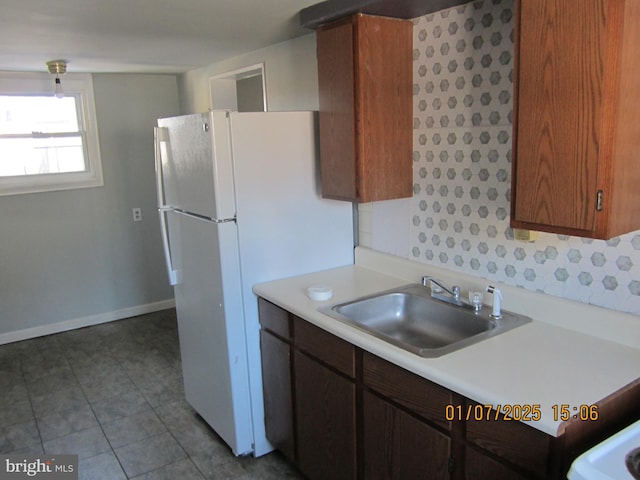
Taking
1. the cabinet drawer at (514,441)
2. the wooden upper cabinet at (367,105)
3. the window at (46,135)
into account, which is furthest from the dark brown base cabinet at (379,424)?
the window at (46,135)

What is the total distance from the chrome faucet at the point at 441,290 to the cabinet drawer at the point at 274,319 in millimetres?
626

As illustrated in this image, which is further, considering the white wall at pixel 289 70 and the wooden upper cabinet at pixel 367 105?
the white wall at pixel 289 70

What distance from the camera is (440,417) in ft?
5.31

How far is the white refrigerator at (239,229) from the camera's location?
2396mm

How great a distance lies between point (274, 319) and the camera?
2432 millimetres

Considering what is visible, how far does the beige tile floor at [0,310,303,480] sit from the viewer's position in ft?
8.61

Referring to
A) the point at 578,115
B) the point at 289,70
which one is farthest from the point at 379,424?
the point at 289,70

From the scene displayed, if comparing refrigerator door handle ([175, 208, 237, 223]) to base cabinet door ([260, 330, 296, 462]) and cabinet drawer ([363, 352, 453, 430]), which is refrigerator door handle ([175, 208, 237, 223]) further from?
cabinet drawer ([363, 352, 453, 430])

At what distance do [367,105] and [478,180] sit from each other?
55 cm

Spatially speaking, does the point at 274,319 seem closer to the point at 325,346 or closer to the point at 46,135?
the point at 325,346

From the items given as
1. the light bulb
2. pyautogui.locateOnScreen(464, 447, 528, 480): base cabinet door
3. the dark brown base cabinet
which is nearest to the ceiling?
the light bulb

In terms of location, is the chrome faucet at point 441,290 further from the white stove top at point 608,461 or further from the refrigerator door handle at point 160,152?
the refrigerator door handle at point 160,152

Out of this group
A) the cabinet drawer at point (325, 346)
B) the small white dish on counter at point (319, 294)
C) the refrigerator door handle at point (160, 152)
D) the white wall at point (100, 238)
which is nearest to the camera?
the cabinet drawer at point (325, 346)
